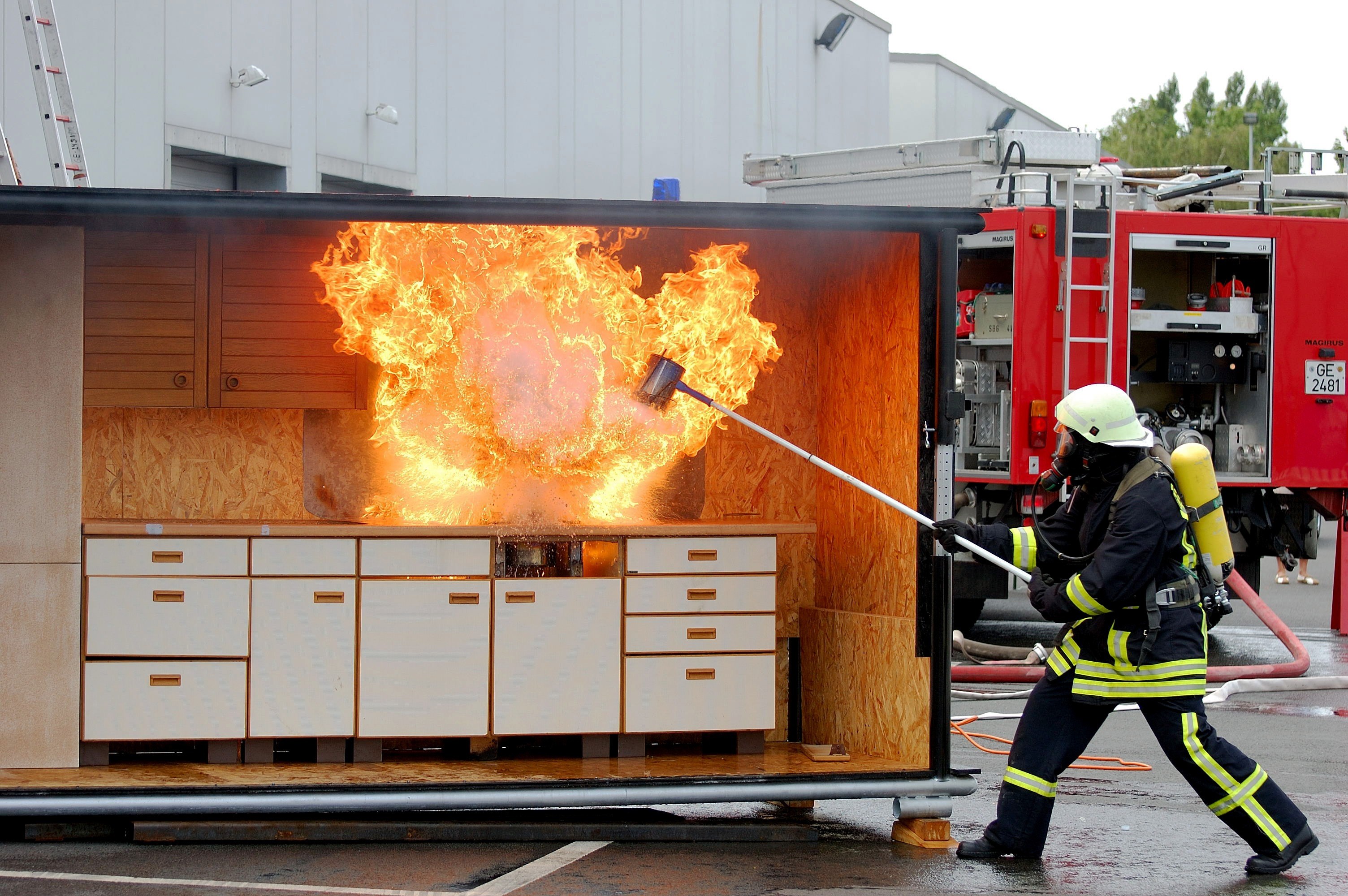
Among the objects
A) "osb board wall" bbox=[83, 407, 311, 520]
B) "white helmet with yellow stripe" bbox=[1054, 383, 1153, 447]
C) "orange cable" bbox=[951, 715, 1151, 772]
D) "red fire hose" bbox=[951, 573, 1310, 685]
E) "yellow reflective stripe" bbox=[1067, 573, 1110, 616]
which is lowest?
"orange cable" bbox=[951, 715, 1151, 772]

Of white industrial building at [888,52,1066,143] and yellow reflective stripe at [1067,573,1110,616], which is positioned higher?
white industrial building at [888,52,1066,143]

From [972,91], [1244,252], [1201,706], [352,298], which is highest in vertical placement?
[972,91]

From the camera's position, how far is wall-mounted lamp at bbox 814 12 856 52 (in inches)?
816

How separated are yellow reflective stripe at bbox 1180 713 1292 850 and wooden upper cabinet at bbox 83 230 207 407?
4613mm

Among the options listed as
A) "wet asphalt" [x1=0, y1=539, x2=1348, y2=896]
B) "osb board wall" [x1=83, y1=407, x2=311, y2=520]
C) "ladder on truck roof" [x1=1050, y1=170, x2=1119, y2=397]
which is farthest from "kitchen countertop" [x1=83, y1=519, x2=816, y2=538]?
"ladder on truck roof" [x1=1050, y1=170, x2=1119, y2=397]

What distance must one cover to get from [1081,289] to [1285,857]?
5.93m

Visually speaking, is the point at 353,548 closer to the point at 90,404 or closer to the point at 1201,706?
the point at 90,404

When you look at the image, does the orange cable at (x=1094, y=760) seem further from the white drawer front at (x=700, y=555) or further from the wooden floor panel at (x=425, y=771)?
the white drawer front at (x=700, y=555)

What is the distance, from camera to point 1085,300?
35.7ft

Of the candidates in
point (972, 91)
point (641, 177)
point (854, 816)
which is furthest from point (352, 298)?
point (972, 91)

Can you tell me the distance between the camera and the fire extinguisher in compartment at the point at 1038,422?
10781 mm

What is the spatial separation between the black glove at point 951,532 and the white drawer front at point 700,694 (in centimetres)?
106

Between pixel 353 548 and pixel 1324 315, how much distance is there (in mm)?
8390

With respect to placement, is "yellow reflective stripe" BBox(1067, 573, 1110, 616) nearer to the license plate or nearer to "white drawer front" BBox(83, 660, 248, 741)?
"white drawer front" BBox(83, 660, 248, 741)
